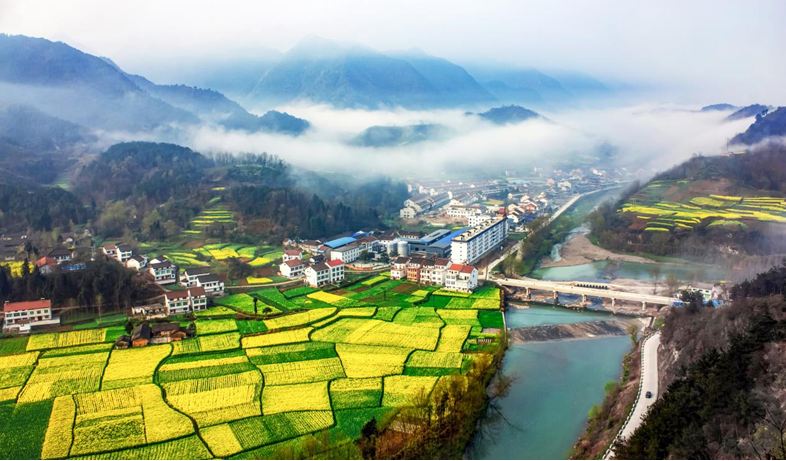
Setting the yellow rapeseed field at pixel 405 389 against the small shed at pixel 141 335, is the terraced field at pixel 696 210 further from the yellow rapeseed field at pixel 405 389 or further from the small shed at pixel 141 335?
the small shed at pixel 141 335

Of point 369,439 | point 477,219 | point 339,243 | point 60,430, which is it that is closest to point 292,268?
point 339,243

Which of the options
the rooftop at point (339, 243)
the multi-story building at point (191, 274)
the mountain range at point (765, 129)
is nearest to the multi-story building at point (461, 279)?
the rooftop at point (339, 243)

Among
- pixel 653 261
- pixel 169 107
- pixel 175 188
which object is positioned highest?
pixel 169 107

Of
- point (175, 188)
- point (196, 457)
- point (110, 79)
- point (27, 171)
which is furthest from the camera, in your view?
point (110, 79)

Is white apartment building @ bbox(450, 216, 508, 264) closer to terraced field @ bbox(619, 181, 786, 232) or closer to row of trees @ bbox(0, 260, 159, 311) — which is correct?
terraced field @ bbox(619, 181, 786, 232)

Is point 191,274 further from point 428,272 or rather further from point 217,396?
point 217,396

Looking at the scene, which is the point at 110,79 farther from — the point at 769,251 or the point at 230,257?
the point at 769,251

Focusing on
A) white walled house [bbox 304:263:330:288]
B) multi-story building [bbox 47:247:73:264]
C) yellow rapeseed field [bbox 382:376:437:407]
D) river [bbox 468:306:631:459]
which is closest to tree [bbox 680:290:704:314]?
river [bbox 468:306:631:459]

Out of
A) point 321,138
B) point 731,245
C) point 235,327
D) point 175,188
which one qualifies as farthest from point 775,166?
point 321,138
